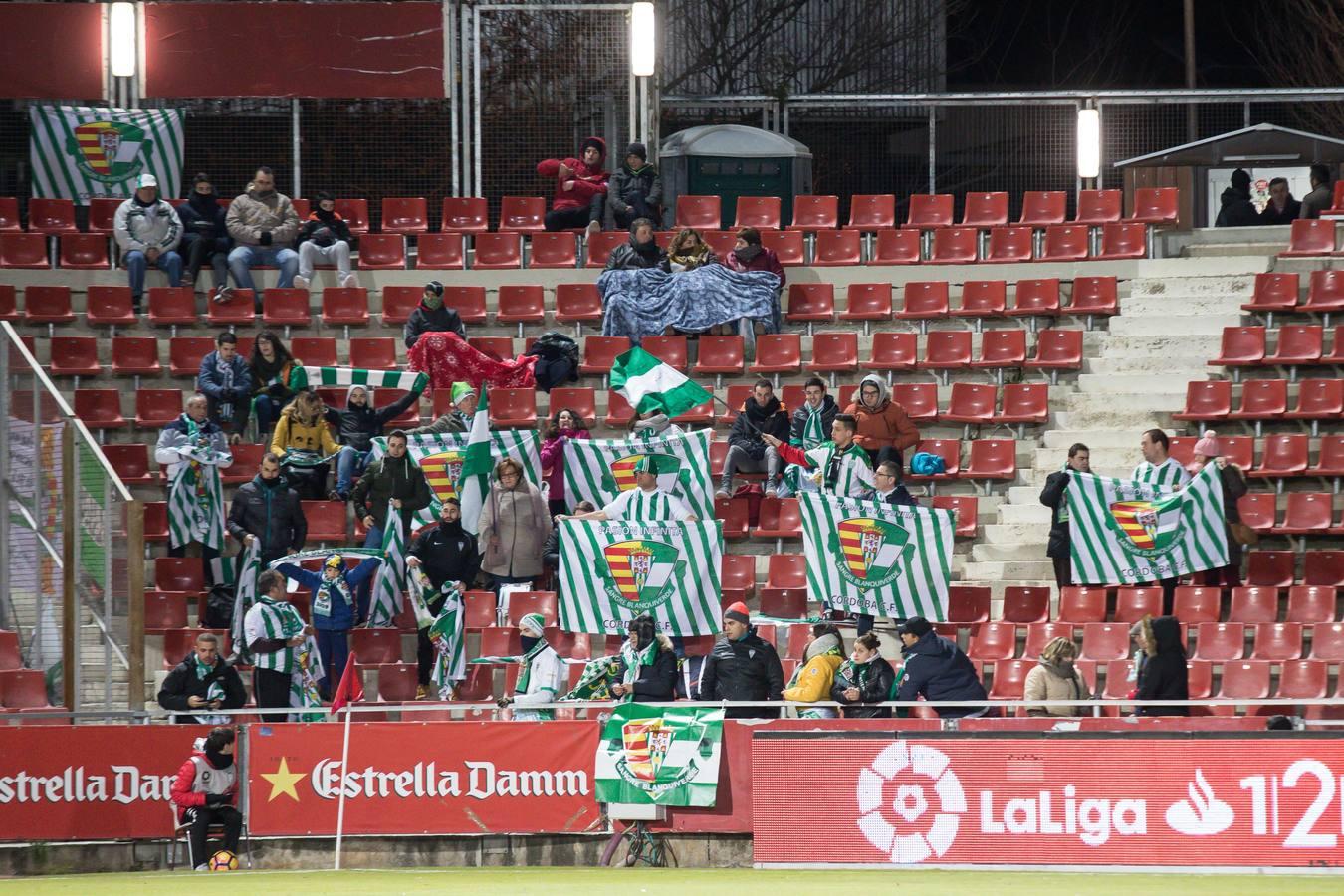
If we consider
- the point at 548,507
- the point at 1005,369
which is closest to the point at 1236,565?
the point at 1005,369

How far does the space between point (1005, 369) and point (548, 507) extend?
5366 millimetres

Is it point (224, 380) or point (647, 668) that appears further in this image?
point (224, 380)

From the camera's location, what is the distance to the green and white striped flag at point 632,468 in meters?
16.9

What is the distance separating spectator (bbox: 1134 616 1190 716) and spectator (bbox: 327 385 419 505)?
7.05 m

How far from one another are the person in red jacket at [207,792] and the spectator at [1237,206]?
1397cm

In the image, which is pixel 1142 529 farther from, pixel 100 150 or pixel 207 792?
pixel 100 150

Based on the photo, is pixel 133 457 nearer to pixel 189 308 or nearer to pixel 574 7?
pixel 189 308

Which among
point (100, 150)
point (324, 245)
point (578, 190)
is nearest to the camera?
point (324, 245)

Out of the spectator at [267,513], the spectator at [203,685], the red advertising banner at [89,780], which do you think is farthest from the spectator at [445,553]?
the red advertising banner at [89,780]

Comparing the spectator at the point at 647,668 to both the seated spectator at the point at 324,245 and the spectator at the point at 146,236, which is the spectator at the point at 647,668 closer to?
the seated spectator at the point at 324,245

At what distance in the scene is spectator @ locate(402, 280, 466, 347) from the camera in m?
19.7

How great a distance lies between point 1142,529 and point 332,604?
6.44 metres

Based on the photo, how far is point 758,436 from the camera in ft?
58.2

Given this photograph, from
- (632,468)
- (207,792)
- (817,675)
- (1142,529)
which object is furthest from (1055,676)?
(207,792)
